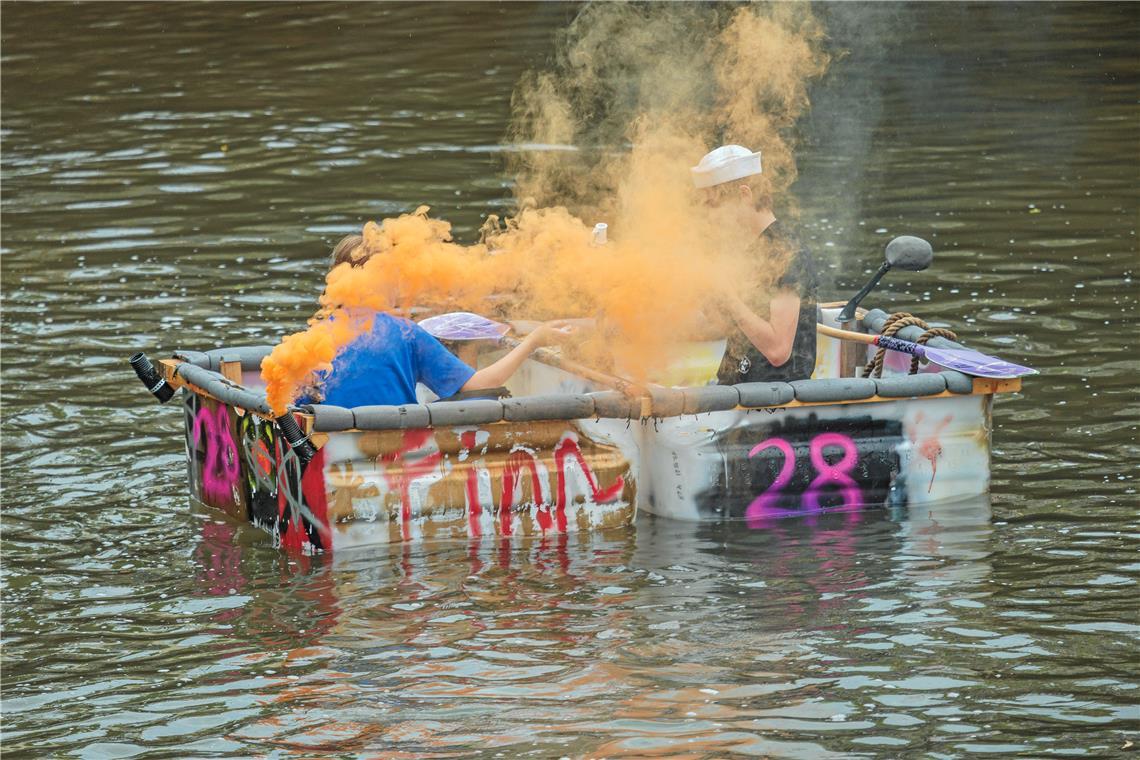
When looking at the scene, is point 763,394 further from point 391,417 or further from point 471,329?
point 471,329

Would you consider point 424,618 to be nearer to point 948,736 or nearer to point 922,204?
point 948,736

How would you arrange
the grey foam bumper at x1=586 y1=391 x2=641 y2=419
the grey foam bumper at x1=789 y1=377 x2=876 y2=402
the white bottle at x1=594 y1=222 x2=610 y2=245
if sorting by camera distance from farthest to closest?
the white bottle at x1=594 y1=222 x2=610 y2=245 < the grey foam bumper at x1=789 y1=377 x2=876 y2=402 < the grey foam bumper at x1=586 y1=391 x2=641 y2=419

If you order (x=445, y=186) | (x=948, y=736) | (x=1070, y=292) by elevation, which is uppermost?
(x=445, y=186)

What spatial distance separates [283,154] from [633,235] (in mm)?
9266

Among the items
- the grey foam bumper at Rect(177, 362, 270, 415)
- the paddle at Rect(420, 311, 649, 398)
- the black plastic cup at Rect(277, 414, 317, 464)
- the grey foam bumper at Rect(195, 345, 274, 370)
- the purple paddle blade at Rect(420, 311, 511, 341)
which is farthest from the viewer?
the purple paddle blade at Rect(420, 311, 511, 341)

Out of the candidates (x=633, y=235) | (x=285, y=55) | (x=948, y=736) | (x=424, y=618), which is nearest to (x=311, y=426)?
→ (x=424, y=618)

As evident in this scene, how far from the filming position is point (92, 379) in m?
11.3

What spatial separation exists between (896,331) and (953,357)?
71cm

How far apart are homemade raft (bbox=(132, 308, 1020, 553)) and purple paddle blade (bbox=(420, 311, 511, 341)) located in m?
0.54

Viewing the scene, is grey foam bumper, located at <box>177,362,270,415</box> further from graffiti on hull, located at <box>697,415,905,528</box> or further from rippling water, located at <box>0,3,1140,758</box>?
graffiti on hull, located at <box>697,415,905,528</box>

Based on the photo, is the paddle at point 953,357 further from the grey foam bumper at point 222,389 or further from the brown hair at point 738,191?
the grey foam bumper at point 222,389

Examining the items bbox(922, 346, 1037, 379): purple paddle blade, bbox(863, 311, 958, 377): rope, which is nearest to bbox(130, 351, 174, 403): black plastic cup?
bbox(863, 311, 958, 377): rope

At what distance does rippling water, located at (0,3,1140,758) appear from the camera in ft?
21.3

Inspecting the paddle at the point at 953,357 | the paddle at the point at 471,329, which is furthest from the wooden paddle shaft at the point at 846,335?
the paddle at the point at 471,329
